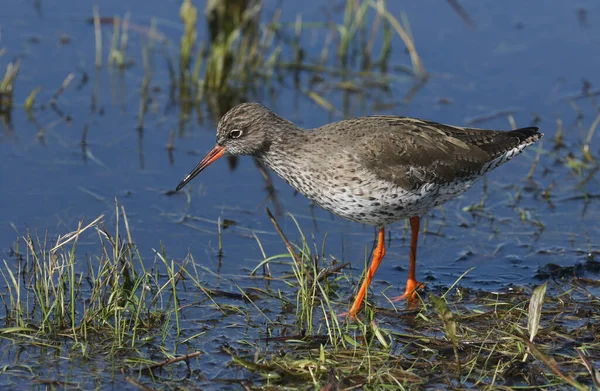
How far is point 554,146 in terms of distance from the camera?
37.0 ft

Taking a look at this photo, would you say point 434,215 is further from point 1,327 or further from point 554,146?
point 1,327

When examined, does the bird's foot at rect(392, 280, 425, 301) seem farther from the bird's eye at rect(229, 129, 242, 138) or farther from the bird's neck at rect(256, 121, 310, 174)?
the bird's eye at rect(229, 129, 242, 138)

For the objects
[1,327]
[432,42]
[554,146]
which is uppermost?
[432,42]

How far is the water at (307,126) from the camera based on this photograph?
909 cm

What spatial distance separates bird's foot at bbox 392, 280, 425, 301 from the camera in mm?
8156

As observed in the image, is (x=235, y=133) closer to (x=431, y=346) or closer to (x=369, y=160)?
(x=369, y=160)

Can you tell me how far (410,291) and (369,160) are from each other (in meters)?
1.24

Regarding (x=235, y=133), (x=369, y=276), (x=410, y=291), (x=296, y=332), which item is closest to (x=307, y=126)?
(x=235, y=133)

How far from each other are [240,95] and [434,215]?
132 inches

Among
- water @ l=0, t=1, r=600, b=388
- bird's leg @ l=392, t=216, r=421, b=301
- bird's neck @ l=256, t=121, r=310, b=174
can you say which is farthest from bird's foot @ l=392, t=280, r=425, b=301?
→ bird's neck @ l=256, t=121, r=310, b=174

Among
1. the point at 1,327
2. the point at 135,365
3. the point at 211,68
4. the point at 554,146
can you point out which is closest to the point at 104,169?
the point at 211,68

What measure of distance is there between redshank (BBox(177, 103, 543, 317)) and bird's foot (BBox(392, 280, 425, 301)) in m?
0.01

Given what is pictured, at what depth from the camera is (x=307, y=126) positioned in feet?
37.4

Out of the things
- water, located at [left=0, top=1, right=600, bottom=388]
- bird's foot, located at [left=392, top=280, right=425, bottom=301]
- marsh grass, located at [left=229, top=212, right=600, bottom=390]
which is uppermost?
water, located at [left=0, top=1, right=600, bottom=388]
